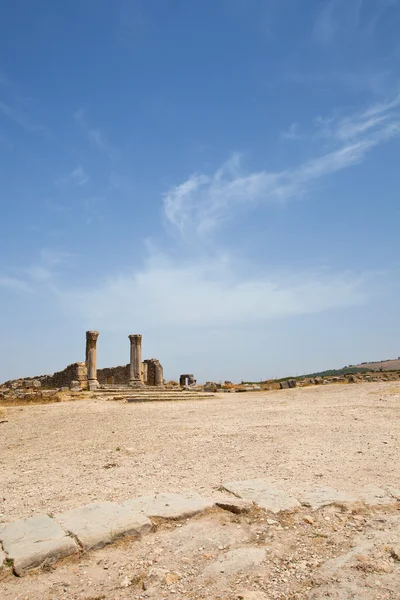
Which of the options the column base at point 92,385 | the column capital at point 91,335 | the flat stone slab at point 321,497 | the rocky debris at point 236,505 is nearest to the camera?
the rocky debris at point 236,505

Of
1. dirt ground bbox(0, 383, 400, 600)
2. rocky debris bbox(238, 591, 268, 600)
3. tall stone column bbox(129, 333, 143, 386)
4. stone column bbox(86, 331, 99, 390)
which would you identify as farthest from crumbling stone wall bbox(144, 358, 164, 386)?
rocky debris bbox(238, 591, 268, 600)

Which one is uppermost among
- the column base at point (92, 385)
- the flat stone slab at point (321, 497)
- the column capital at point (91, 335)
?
the column capital at point (91, 335)

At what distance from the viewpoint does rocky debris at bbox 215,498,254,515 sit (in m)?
4.14

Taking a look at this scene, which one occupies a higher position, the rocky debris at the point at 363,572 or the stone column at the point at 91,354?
the stone column at the point at 91,354

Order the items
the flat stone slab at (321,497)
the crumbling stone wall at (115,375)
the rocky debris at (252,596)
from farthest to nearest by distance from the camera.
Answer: the crumbling stone wall at (115,375) → the flat stone slab at (321,497) → the rocky debris at (252,596)

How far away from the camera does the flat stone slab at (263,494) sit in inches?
167

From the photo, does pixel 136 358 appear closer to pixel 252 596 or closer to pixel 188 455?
pixel 188 455

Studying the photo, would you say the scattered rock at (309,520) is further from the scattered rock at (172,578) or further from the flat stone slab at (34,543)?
the flat stone slab at (34,543)

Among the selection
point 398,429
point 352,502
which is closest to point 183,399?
point 398,429

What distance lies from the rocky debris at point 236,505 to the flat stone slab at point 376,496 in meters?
1.18

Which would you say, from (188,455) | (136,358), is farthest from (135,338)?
(188,455)

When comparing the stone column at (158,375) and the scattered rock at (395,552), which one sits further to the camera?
the stone column at (158,375)

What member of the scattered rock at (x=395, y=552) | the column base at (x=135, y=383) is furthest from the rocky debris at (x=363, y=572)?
the column base at (x=135, y=383)

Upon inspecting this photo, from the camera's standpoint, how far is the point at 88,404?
16922 millimetres
